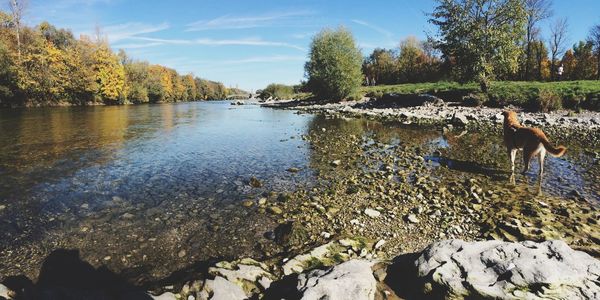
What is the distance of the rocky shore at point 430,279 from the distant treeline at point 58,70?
65.6 m

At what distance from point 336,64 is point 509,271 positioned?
5313cm

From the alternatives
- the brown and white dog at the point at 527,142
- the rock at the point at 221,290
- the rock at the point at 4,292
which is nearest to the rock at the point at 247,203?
the rock at the point at 221,290

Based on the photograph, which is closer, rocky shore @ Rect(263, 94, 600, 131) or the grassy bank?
rocky shore @ Rect(263, 94, 600, 131)

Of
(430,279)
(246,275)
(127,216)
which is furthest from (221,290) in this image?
(127,216)

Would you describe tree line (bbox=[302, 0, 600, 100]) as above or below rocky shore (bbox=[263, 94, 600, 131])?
above

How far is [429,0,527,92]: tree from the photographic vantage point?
32.0 m

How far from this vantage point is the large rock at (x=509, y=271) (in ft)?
12.1

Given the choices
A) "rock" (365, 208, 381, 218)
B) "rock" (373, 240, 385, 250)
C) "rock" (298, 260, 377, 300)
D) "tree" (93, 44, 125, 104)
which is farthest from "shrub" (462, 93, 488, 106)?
"tree" (93, 44, 125, 104)

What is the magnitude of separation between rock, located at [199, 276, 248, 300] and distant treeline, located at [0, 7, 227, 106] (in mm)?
Result: 65644

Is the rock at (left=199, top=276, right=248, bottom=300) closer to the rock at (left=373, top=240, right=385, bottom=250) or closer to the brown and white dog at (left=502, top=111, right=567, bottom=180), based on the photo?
the rock at (left=373, top=240, right=385, bottom=250)

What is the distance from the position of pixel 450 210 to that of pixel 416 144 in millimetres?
9582

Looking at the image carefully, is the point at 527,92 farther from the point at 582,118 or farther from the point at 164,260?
the point at 164,260

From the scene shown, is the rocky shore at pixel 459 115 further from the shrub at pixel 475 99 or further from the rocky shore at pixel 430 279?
the rocky shore at pixel 430 279

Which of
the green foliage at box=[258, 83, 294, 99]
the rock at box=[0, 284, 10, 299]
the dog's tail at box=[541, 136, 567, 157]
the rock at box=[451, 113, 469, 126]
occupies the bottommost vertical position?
the rock at box=[0, 284, 10, 299]
